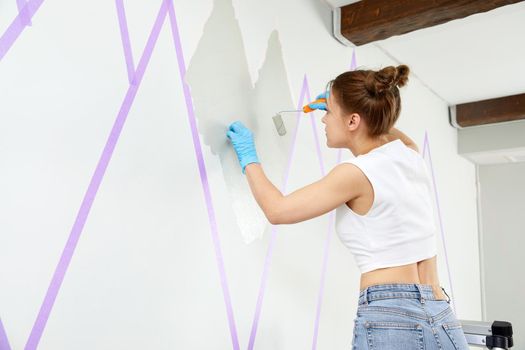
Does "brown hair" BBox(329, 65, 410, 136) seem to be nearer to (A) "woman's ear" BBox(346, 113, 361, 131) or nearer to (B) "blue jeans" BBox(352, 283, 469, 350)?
(A) "woman's ear" BBox(346, 113, 361, 131)

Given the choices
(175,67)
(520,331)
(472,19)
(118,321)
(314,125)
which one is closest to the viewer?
(118,321)

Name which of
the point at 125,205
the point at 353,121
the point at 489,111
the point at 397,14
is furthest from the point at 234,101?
the point at 489,111

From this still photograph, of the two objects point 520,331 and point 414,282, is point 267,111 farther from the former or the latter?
point 520,331

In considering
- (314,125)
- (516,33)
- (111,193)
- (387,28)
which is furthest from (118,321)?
(516,33)

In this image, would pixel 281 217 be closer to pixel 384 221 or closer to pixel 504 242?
pixel 384 221

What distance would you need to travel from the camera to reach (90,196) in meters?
1.11

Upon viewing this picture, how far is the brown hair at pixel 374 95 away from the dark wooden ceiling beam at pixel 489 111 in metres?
2.30

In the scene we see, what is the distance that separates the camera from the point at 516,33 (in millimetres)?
2334

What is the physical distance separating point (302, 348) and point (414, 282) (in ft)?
2.15

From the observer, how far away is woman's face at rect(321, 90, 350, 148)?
1.37 meters

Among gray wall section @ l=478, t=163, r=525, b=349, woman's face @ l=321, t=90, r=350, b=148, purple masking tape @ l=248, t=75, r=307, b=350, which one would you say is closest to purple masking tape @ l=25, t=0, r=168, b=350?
woman's face @ l=321, t=90, r=350, b=148

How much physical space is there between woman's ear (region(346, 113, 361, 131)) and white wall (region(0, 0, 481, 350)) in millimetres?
393

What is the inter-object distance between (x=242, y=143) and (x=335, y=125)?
274 millimetres

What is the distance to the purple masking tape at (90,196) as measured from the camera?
986mm
